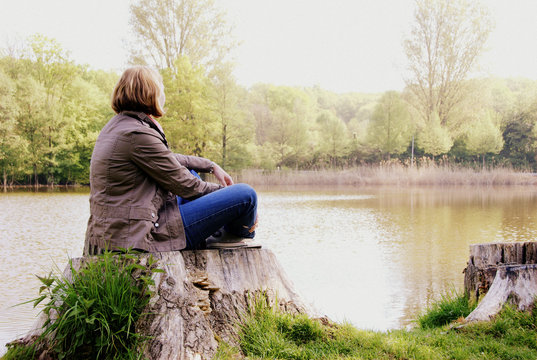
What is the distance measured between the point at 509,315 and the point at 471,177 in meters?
19.6

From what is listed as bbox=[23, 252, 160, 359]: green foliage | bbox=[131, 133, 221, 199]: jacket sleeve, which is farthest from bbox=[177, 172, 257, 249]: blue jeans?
bbox=[23, 252, 160, 359]: green foliage

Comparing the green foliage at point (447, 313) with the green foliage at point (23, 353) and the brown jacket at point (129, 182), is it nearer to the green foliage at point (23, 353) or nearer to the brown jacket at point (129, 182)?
the brown jacket at point (129, 182)

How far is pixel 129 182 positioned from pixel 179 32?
73.6 feet

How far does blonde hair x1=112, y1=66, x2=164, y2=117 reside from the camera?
7.44ft

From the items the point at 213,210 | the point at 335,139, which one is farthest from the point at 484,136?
the point at 213,210

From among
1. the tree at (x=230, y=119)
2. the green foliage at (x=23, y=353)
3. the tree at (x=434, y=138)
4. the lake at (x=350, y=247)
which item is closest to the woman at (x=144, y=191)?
the lake at (x=350, y=247)

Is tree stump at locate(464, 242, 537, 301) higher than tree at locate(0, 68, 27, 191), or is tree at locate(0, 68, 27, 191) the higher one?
tree at locate(0, 68, 27, 191)

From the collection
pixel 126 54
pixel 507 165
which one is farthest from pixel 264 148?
pixel 507 165

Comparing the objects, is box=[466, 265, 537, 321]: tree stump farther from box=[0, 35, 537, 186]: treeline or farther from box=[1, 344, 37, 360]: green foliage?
box=[0, 35, 537, 186]: treeline

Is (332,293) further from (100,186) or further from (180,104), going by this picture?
(180,104)

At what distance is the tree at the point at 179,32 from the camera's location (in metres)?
22.6

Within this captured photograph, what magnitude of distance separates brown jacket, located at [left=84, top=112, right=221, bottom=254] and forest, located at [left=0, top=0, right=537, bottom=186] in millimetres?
18416

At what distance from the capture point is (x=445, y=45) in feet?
93.9

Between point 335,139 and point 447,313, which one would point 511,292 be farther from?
point 335,139
